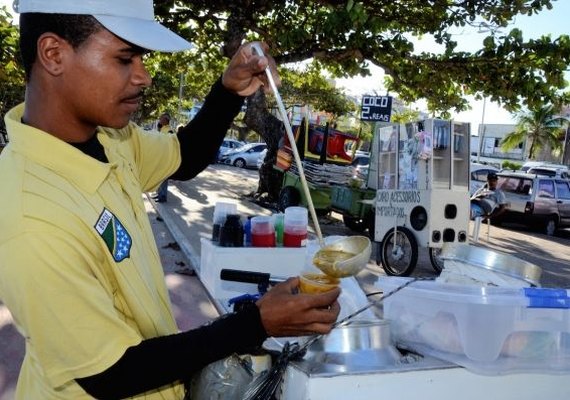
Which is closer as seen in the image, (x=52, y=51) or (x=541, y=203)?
(x=52, y=51)

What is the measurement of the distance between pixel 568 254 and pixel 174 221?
8.51 meters

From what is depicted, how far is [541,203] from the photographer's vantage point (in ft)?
46.3

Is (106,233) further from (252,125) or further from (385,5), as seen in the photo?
(252,125)

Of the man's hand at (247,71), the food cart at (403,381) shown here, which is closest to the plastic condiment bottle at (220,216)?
the man's hand at (247,71)

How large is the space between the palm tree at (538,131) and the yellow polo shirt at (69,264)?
40.6 meters

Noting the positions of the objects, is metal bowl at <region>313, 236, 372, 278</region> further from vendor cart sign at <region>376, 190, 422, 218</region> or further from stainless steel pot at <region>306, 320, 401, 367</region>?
vendor cart sign at <region>376, 190, 422, 218</region>

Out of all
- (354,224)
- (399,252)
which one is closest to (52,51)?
(399,252)

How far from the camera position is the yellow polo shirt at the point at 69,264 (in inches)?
39.1

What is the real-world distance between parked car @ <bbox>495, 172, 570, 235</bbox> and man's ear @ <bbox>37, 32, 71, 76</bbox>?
14.8 metres

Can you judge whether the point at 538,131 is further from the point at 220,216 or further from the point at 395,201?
the point at 220,216

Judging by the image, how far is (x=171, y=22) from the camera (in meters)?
Result: 10.4

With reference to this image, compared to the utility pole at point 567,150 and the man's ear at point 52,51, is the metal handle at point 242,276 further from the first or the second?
the utility pole at point 567,150

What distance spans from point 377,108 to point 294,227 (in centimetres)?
640

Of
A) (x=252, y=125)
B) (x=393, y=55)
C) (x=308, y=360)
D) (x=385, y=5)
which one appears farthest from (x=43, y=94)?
(x=252, y=125)
